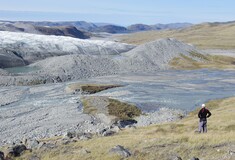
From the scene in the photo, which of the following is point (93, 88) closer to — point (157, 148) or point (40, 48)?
point (157, 148)

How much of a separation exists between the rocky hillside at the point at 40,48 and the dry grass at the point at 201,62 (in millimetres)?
31410

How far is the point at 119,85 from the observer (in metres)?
84.6

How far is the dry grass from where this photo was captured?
120825 millimetres

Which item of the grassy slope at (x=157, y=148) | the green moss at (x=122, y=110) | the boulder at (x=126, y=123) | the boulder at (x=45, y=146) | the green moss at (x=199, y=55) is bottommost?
the boulder at (x=126, y=123)

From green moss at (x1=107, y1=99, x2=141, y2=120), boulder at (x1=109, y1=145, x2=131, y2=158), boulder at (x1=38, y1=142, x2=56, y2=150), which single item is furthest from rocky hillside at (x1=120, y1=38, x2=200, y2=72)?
boulder at (x1=109, y1=145, x2=131, y2=158)

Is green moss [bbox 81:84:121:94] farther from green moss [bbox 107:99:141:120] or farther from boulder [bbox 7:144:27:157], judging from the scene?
boulder [bbox 7:144:27:157]

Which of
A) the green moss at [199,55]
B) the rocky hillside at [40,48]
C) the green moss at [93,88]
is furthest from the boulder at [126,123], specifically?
the green moss at [199,55]

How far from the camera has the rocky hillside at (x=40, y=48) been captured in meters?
121

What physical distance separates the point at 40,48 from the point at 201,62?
178 feet

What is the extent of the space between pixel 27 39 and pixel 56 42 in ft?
35.8

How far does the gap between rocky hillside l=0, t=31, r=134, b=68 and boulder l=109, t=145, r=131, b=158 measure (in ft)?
295

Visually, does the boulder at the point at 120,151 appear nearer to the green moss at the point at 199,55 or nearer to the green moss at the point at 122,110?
the green moss at the point at 122,110

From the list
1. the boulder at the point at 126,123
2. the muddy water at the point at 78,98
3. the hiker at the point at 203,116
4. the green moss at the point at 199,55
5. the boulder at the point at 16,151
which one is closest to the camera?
the boulder at the point at 16,151

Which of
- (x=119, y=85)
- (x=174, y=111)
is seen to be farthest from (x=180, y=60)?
(x=174, y=111)
